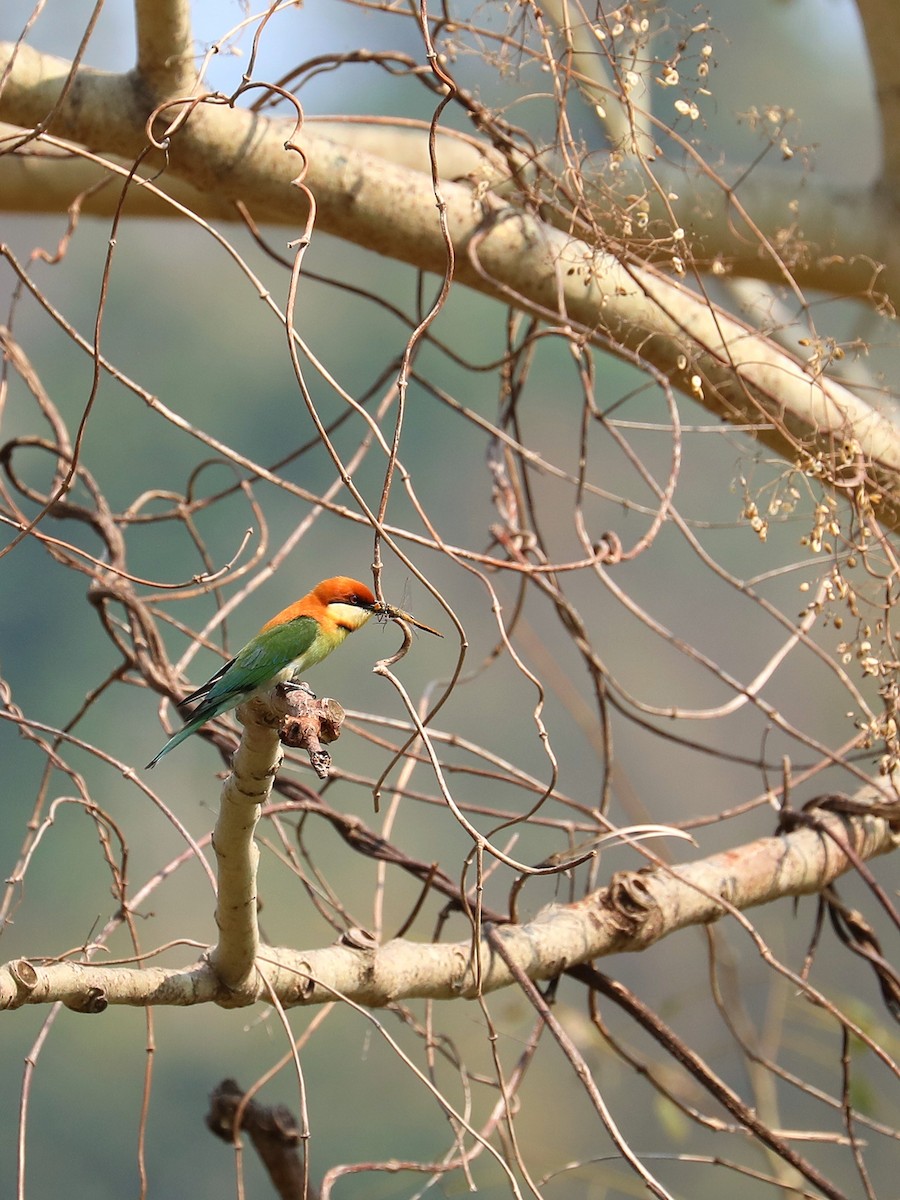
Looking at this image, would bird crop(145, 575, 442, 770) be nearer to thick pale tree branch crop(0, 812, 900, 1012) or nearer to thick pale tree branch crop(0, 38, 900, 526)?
thick pale tree branch crop(0, 812, 900, 1012)

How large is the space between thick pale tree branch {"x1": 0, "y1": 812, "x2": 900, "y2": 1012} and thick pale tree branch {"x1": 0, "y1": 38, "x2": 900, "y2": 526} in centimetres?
39

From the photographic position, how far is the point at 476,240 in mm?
1237

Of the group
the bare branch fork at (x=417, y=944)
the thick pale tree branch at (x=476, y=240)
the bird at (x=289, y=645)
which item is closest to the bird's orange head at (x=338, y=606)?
the bird at (x=289, y=645)

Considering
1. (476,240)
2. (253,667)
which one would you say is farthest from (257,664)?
(476,240)

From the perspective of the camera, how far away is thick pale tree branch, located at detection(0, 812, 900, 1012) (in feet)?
2.64

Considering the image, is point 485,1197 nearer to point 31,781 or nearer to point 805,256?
point 31,781

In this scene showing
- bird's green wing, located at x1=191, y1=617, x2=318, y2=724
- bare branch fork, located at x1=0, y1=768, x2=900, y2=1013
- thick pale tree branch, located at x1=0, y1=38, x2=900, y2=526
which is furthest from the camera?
thick pale tree branch, located at x1=0, y1=38, x2=900, y2=526

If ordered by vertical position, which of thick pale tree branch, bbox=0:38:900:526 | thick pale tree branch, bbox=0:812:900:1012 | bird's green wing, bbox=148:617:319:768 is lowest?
thick pale tree branch, bbox=0:812:900:1012

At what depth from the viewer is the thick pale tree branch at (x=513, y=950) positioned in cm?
81

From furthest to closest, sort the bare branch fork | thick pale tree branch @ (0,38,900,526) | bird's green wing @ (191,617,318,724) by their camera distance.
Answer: thick pale tree branch @ (0,38,900,526) → bird's green wing @ (191,617,318,724) → the bare branch fork

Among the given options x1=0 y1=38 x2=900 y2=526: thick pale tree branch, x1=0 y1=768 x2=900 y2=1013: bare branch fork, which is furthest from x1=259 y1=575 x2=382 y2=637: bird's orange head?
x1=0 y1=38 x2=900 y2=526: thick pale tree branch

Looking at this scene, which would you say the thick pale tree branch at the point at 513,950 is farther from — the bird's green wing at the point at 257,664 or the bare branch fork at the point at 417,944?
the bird's green wing at the point at 257,664

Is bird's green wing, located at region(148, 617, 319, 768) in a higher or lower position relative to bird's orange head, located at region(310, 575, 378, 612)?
lower

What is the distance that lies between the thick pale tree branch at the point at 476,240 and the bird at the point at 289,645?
383 mm
